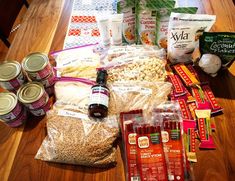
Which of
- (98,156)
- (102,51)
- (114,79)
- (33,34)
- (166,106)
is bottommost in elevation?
(98,156)

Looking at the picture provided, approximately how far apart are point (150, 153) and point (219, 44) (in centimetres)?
42

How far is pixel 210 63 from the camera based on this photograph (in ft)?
2.42

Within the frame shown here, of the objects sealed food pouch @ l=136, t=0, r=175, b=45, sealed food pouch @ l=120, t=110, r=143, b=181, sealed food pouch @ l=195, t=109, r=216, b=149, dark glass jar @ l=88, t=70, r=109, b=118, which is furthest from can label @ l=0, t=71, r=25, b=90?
sealed food pouch @ l=195, t=109, r=216, b=149

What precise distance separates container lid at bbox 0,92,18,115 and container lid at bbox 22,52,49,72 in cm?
9

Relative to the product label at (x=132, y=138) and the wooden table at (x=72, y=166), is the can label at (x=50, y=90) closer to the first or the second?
A: the wooden table at (x=72, y=166)

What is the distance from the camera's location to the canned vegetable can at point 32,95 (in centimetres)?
65

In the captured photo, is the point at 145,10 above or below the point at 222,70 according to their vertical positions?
above

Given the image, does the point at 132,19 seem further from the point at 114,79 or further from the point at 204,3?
the point at 204,3

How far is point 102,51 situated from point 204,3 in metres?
0.54

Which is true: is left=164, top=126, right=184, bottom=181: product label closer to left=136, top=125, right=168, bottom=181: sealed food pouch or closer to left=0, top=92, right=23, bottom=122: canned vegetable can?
left=136, top=125, right=168, bottom=181: sealed food pouch

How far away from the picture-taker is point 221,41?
27.5 inches

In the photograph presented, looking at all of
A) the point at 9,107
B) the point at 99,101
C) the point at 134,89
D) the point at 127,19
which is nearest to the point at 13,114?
the point at 9,107

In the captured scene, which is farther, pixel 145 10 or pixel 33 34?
pixel 33 34

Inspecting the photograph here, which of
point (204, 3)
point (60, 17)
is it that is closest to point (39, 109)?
point (60, 17)
